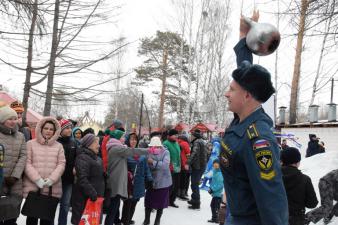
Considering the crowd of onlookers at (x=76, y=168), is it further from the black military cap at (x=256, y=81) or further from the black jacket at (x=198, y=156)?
the black military cap at (x=256, y=81)

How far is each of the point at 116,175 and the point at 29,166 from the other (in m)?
1.63

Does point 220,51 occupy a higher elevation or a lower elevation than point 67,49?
higher

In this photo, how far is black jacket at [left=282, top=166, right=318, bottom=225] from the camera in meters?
4.33

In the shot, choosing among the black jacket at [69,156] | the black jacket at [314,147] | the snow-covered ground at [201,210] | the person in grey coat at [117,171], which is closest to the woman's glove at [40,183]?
the black jacket at [69,156]

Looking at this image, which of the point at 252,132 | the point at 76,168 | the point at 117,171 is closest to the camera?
the point at 252,132

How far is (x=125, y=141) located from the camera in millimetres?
7355

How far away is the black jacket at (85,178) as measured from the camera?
5.44 metres

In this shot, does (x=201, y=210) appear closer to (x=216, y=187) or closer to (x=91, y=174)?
(x=216, y=187)

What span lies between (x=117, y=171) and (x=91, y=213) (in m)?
1.04

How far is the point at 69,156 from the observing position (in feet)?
19.2

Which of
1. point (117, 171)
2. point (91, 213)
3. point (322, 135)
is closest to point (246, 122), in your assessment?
point (91, 213)

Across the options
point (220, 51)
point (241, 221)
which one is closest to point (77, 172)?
point (241, 221)

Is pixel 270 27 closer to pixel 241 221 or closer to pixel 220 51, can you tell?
pixel 241 221

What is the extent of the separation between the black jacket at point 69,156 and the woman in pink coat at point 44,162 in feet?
1.85
